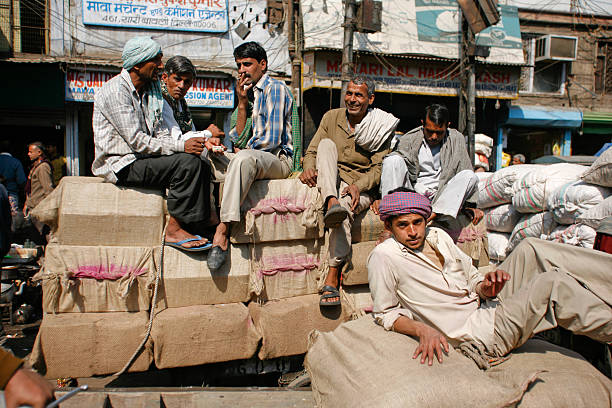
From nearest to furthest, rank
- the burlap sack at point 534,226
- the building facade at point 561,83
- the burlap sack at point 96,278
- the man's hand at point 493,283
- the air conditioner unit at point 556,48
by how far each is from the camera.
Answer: the man's hand at point 493,283 < the burlap sack at point 96,278 < the burlap sack at point 534,226 < the air conditioner unit at point 556,48 < the building facade at point 561,83

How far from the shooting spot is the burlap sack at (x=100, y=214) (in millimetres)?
3104

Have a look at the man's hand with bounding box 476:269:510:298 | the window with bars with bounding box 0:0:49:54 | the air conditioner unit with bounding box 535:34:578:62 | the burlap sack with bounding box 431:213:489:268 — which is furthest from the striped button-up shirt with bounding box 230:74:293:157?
the air conditioner unit with bounding box 535:34:578:62

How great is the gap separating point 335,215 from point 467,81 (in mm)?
9033

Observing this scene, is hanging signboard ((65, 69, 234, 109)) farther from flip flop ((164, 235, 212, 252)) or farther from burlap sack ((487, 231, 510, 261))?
flip flop ((164, 235, 212, 252))

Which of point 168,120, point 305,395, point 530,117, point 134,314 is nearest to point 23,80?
point 168,120

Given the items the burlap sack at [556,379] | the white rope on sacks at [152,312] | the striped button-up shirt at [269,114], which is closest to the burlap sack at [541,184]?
the burlap sack at [556,379]

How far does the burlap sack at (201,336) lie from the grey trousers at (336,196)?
80 cm

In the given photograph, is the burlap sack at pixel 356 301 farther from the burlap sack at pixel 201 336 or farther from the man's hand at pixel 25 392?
the man's hand at pixel 25 392

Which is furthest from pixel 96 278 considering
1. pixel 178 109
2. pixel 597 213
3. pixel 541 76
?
pixel 541 76

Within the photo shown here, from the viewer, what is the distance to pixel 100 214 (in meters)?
3.13

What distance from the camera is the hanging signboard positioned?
10.1 metres

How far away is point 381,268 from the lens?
Answer: 101 inches

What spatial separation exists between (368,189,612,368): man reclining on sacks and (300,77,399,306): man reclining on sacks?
0.65 meters

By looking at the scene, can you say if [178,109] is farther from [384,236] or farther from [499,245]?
[499,245]
